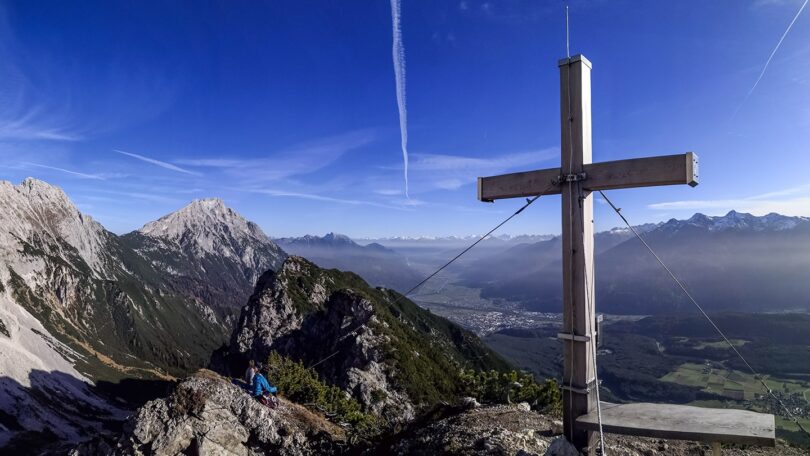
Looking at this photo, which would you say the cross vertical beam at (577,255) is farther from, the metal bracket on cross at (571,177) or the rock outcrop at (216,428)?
the rock outcrop at (216,428)

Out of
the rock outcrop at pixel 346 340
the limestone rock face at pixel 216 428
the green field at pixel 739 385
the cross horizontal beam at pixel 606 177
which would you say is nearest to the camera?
the cross horizontal beam at pixel 606 177

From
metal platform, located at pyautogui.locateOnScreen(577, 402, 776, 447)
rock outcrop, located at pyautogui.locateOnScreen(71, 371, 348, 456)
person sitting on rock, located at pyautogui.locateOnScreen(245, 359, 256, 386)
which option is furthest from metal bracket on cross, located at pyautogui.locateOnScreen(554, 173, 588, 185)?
person sitting on rock, located at pyautogui.locateOnScreen(245, 359, 256, 386)

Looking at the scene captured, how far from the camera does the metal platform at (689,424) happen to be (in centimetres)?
585

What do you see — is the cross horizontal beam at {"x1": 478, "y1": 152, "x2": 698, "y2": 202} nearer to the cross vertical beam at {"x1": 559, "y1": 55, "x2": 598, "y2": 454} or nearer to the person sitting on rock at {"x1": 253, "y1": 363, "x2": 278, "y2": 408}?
the cross vertical beam at {"x1": 559, "y1": 55, "x2": 598, "y2": 454}

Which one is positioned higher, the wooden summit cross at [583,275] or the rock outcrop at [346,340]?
the wooden summit cross at [583,275]

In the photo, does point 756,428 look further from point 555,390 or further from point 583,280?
point 555,390

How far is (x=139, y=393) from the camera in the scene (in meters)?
164

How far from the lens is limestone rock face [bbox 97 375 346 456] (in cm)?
1308

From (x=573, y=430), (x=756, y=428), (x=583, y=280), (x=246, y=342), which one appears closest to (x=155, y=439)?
(x=573, y=430)

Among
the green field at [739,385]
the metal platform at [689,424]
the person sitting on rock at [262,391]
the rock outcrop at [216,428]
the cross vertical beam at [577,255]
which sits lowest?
the green field at [739,385]

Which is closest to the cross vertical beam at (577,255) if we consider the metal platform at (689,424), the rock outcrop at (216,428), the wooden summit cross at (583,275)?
the wooden summit cross at (583,275)

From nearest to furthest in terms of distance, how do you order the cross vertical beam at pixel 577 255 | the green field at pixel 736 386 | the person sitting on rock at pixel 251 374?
the cross vertical beam at pixel 577 255, the person sitting on rock at pixel 251 374, the green field at pixel 736 386

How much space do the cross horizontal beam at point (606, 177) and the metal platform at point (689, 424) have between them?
10.7ft

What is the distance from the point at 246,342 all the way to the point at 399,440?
3929 inches
